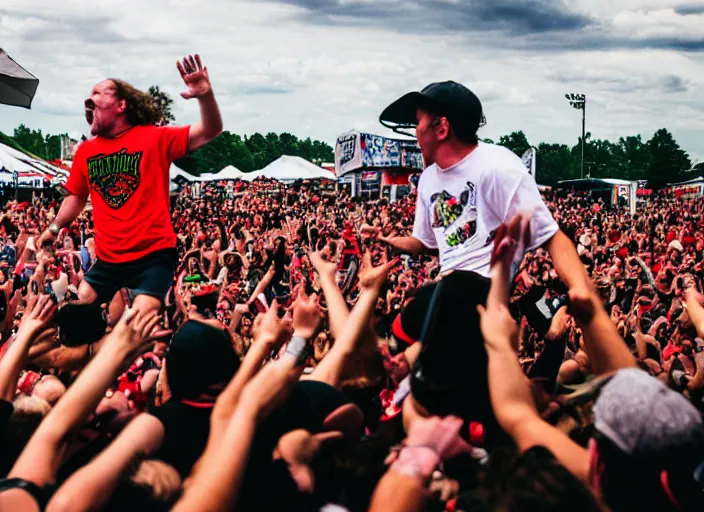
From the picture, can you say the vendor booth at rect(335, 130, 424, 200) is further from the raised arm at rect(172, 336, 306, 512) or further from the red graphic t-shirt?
the raised arm at rect(172, 336, 306, 512)


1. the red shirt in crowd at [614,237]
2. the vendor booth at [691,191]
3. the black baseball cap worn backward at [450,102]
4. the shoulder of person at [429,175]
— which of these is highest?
the black baseball cap worn backward at [450,102]

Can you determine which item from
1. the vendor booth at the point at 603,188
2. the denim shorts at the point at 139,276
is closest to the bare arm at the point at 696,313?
the denim shorts at the point at 139,276

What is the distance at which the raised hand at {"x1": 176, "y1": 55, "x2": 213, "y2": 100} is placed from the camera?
3588mm

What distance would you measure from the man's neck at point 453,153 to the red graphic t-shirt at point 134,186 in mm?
1513

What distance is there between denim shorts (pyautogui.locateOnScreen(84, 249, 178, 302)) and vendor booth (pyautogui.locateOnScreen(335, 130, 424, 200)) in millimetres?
33791

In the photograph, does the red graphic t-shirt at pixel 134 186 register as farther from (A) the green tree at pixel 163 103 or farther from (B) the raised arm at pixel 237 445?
(B) the raised arm at pixel 237 445

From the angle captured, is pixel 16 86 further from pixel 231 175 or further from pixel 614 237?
pixel 231 175

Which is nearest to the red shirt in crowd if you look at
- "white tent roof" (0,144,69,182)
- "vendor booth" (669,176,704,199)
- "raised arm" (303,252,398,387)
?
"raised arm" (303,252,398,387)

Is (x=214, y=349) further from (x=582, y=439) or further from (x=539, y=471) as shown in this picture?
(x=582, y=439)

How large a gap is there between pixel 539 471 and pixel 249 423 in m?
0.61

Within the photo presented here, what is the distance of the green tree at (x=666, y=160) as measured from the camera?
80000 mm

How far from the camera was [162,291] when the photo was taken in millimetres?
4055

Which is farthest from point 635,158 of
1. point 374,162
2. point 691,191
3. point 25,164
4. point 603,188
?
point 25,164

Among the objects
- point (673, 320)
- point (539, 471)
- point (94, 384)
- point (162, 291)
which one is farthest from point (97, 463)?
point (673, 320)
